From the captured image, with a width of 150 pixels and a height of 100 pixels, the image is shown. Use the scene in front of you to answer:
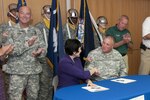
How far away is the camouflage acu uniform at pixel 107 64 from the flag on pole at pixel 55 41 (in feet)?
1.36

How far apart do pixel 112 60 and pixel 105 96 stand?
1093 mm

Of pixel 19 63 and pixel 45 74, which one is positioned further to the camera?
pixel 45 74

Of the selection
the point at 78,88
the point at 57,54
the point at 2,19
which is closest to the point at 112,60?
the point at 57,54

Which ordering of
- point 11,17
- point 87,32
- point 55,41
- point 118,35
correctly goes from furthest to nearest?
point 118,35 → point 87,32 → point 11,17 → point 55,41

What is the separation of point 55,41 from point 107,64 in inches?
29.6

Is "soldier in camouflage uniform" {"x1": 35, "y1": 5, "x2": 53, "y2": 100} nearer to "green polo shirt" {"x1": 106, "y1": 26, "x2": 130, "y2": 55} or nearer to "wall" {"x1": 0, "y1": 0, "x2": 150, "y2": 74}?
"wall" {"x1": 0, "y1": 0, "x2": 150, "y2": 74}

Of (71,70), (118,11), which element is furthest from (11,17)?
(118,11)

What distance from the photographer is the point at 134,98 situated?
7.30 ft

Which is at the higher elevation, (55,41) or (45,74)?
(55,41)

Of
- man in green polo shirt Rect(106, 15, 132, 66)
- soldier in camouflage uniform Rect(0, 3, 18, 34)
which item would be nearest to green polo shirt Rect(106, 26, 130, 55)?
man in green polo shirt Rect(106, 15, 132, 66)

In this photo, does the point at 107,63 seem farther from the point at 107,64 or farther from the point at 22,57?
the point at 22,57

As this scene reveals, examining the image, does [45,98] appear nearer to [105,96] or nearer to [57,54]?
[57,54]

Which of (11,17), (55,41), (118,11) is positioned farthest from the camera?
(118,11)

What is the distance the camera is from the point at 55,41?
3.23 m
